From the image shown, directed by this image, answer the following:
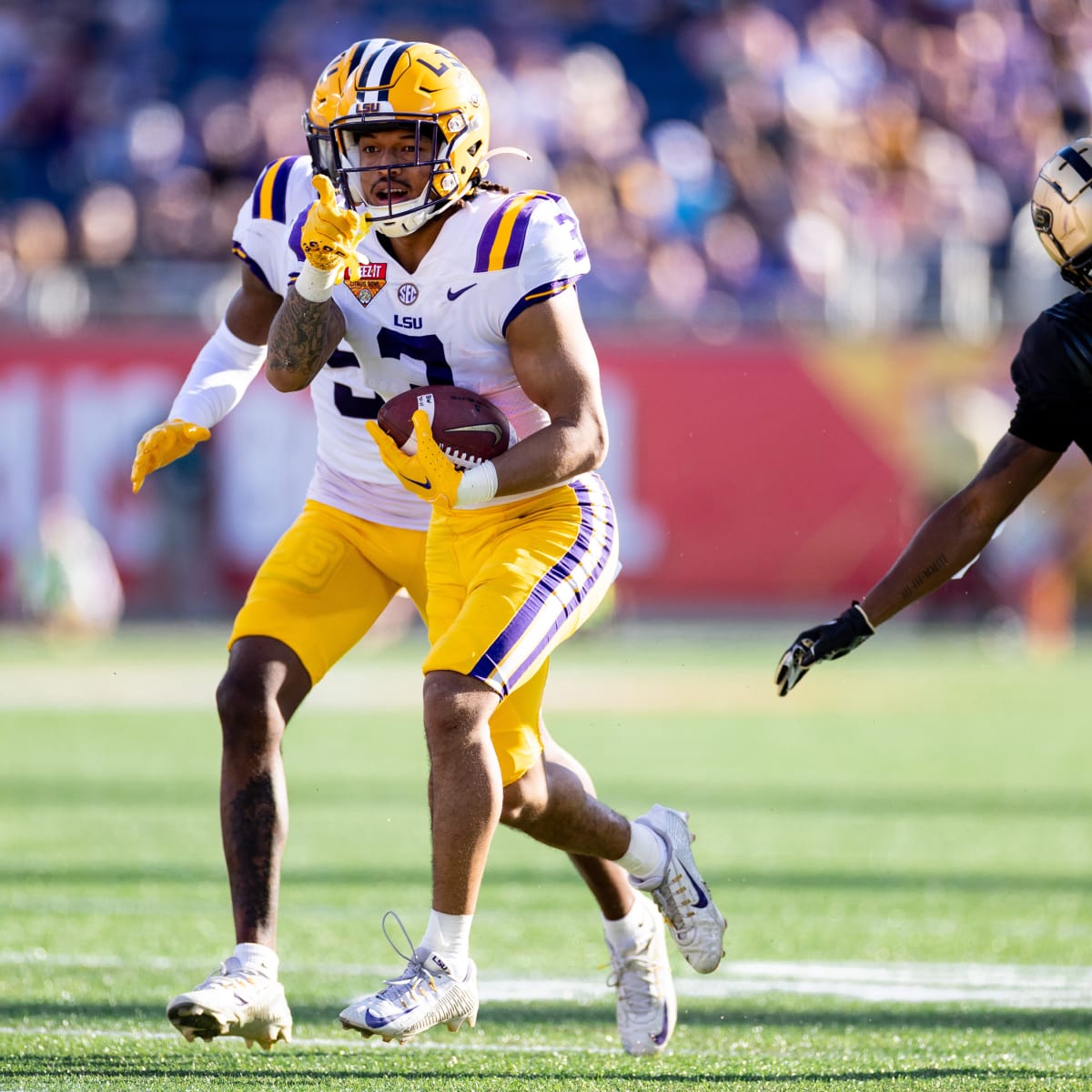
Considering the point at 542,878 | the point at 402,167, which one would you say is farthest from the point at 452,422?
the point at 542,878

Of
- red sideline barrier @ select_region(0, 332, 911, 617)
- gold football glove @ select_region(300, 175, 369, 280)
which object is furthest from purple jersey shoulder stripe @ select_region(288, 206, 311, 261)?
red sideline barrier @ select_region(0, 332, 911, 617)

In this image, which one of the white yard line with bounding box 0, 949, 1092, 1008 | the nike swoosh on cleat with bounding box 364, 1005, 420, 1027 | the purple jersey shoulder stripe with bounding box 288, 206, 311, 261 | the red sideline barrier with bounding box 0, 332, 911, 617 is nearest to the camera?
the nike swoosh on cleat with bounding box 364, 1005, 420, 1027

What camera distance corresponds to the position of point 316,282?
3.90 metres

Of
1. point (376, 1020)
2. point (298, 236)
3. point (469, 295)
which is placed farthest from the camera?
point (298, 236)

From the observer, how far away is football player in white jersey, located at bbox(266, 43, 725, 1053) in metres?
3.71

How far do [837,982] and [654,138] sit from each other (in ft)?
43.1

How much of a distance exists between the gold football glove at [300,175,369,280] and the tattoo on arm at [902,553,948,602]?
1.36m

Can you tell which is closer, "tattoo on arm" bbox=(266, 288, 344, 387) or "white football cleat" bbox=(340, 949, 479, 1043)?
"white football cleat" bbox=(340, 949, 479, 1043)

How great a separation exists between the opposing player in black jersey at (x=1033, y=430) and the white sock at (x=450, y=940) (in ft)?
3.14

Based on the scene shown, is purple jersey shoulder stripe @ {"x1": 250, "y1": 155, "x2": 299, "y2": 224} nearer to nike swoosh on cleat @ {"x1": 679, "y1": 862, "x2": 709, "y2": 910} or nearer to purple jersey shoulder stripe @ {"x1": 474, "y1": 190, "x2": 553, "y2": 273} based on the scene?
purple jersey shoulder stripe @ {"x1": 474, "y1": 190, "x2": 553, "y2": 273}

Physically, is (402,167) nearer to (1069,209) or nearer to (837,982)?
(1069,209)

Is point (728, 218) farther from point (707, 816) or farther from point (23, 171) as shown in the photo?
point (707, 816)

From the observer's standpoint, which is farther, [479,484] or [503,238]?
[503,238]

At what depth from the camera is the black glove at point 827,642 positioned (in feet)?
13.7
